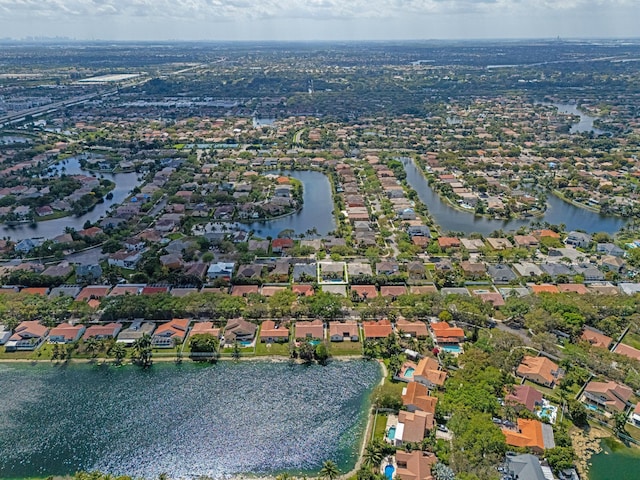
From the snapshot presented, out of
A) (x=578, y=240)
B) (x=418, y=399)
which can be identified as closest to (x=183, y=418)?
(x=418, y=399)

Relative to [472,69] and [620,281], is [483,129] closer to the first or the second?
[620,281]

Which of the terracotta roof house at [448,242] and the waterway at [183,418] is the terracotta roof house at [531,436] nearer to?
the waterway at [183,418]

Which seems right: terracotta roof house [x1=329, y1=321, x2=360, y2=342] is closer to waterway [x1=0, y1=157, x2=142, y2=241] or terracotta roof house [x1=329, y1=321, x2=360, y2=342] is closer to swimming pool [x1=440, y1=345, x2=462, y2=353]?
swimming pool [x1=440, y1=345, x2=462, y2=353]

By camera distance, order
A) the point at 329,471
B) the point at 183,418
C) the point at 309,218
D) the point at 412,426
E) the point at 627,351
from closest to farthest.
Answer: the point at 329,471 → the point at 412,426 → the point at 183,418 → the point at 627,351 → the point at 309,218

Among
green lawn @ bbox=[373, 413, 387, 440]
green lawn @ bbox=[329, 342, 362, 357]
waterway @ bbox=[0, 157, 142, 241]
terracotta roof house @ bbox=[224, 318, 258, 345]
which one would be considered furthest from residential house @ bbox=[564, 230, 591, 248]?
waterway @ bbox=[0, 157, 142, 241]

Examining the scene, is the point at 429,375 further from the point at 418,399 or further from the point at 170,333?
the point at 170,333

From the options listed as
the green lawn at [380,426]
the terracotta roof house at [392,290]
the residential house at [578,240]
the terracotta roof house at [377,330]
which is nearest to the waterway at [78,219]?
the terracotta roof house at [392,290]
